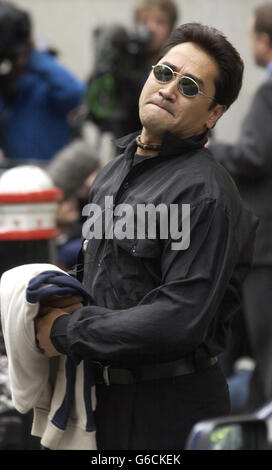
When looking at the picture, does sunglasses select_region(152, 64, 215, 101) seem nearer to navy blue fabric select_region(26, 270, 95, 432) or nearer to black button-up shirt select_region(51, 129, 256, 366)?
black button-up shirt select_region(51, 129, 256, 366)

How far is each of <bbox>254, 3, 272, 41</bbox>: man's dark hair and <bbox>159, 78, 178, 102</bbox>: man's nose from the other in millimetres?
2733

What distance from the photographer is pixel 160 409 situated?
3.10 metres

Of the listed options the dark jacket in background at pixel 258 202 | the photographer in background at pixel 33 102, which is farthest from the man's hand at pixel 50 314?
the photographer in background at pixel 33 102

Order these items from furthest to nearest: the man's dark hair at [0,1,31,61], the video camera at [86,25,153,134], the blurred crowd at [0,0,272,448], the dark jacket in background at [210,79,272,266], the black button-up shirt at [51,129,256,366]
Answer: the video camera at [86,25,153,134], the man's dark hair at [0,1,31,61], the blurred crowd at [0,0,272,448], the dark jacket in background at [210,79,272,266], the black button-up shirt at [51,129,256,366]

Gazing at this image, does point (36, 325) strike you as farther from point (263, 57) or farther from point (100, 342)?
point (263, 57)

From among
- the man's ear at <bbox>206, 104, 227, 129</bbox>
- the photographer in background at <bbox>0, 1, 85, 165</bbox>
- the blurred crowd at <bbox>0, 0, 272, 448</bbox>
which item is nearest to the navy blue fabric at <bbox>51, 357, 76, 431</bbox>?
the man's ear at <bbox>206, 104, 227, 129</bbox>

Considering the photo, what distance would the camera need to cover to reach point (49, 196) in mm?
4301

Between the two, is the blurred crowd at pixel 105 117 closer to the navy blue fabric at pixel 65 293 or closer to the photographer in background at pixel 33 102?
the photographer in background at pixel 33 102

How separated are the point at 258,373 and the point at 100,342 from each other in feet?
9.61

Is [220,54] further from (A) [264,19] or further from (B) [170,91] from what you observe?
(A) [264,19]

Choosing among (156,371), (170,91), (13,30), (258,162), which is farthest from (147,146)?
(13,30)

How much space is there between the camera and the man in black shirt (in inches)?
114

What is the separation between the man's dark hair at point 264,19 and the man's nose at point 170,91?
273 cm

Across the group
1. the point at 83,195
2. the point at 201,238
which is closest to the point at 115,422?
the point at 201,238
